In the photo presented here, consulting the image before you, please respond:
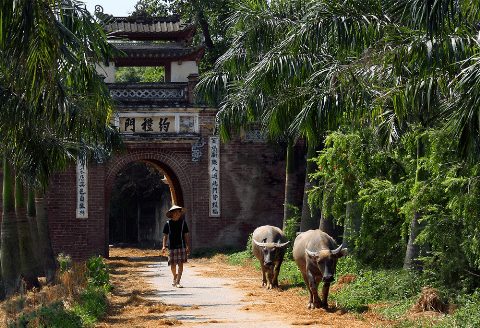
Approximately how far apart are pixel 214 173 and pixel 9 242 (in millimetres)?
12524

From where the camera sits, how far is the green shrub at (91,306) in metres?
13.2

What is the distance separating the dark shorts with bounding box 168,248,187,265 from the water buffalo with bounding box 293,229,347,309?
3.29 metres

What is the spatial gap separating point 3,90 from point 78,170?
54.8 ft

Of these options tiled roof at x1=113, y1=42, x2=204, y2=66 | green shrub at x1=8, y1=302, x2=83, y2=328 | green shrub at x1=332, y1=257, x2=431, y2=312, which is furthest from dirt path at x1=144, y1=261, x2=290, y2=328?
tiled roof at x1=113, y1=42, x2=204, y2=66

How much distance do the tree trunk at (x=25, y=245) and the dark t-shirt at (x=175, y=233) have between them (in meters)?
3.46

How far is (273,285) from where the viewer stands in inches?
727

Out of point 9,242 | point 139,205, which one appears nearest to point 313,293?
point 9,242

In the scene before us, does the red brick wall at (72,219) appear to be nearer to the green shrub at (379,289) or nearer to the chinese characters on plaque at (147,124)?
the chinese characters on plaque at (147,124)

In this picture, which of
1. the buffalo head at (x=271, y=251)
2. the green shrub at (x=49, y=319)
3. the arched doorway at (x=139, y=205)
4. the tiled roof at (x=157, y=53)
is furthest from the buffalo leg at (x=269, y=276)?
the arched doorway at (x=139, y=205)

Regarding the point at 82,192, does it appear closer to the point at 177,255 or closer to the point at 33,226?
the point at 33,226

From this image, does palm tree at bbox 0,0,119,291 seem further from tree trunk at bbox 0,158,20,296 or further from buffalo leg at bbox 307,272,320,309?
buffalo leg at bbox 307,272,320,309

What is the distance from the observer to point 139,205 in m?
47.2

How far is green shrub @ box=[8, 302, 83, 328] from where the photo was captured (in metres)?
11.4

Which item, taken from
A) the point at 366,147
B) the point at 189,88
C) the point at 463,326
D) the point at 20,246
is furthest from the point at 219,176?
the point at 463,326
